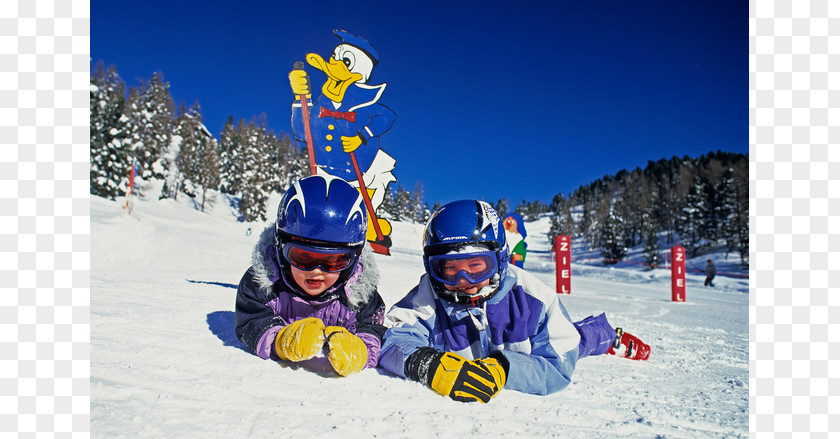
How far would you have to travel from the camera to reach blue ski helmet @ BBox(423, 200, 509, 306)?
2.56m

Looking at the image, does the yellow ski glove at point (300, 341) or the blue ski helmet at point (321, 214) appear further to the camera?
the blue ski helmet at point (321, 214)

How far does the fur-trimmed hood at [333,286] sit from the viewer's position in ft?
9.09

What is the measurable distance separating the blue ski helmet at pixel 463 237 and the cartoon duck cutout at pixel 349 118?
5002mm

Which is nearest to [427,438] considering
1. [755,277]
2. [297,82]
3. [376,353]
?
[376,353]

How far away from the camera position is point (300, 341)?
2.29 meters

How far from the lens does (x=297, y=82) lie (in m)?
7.16

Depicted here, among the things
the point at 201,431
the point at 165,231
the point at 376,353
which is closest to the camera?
the point at 201,431

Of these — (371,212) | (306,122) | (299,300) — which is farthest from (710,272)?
(299,300)

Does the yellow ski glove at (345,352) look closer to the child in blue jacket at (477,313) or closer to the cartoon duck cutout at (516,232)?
the child in blue jacket at (477,313)

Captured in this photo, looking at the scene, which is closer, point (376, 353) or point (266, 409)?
point (266, 409)

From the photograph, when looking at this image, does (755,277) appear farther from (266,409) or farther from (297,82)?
(297,82)

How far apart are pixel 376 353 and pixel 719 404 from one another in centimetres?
189

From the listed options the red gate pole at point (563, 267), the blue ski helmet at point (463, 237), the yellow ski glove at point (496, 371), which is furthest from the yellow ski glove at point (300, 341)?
the red gate pole at point (563, 267)

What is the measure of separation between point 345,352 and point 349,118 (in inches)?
235
